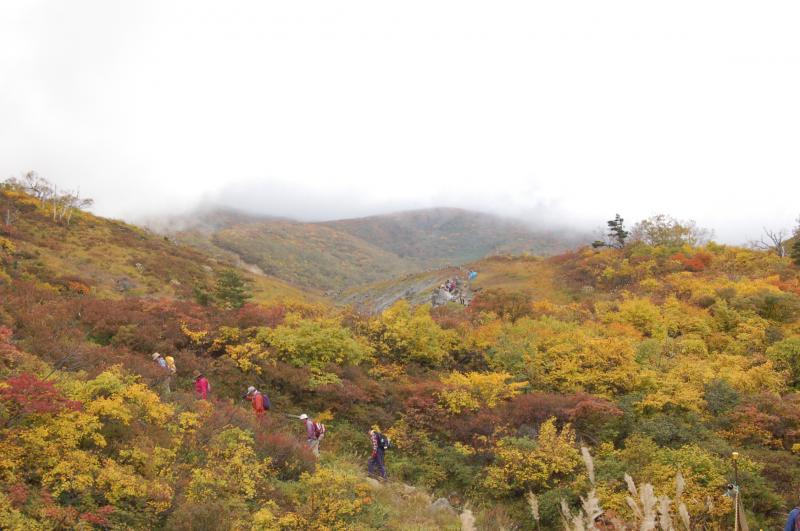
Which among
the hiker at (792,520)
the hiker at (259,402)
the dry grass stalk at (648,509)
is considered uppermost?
the dry grass stalk at (648,509)

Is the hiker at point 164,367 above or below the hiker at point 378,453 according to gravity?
above

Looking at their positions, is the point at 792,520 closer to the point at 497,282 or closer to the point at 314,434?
the point at 314,434

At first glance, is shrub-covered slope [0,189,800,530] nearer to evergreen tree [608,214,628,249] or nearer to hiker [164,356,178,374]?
hiker [164,356,178,374]

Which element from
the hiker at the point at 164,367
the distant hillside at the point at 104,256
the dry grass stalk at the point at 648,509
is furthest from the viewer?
the distant hillside at the point at 104,256

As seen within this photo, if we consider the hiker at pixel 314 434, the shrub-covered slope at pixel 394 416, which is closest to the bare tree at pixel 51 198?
the shrub-covered slope at pixel 394 416

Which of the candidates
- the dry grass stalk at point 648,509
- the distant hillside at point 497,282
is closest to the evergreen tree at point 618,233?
the distant hillside at point 497,282

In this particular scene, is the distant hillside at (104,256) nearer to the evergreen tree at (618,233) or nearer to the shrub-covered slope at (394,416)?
the shrub-covered slope at (394,416)

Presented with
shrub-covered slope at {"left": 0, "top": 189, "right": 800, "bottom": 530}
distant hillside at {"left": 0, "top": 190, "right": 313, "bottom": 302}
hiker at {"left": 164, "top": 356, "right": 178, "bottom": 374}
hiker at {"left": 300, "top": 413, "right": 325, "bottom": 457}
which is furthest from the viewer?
distant hillside at {"left": 0, "top": 190, "right": 313, "bottom": 302}

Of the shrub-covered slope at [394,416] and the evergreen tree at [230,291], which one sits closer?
the shrub-covered slope at [394,416]

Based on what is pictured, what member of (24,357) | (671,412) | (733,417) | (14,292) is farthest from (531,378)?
(14,292)

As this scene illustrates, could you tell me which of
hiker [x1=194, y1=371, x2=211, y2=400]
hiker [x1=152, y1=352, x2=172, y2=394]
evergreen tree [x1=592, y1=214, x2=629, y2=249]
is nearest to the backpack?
hiker [x1=194, y1=371, x2=211, y2=400]

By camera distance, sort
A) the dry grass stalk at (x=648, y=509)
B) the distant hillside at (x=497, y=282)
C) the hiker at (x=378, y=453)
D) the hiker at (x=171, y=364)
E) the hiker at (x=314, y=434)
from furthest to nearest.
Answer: the distant hillside at (x=497, y=282) < the hiker at (x=171, y=364) < the hiker at (x=314, y=434) < the hiker at (x=378, y=453) < the dry grass stalk at (x=648, y=509)

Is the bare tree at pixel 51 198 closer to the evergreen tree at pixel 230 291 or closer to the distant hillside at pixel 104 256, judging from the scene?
the distant hillside at pixel 104 256

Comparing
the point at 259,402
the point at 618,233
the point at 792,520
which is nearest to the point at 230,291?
the point at 259,402
